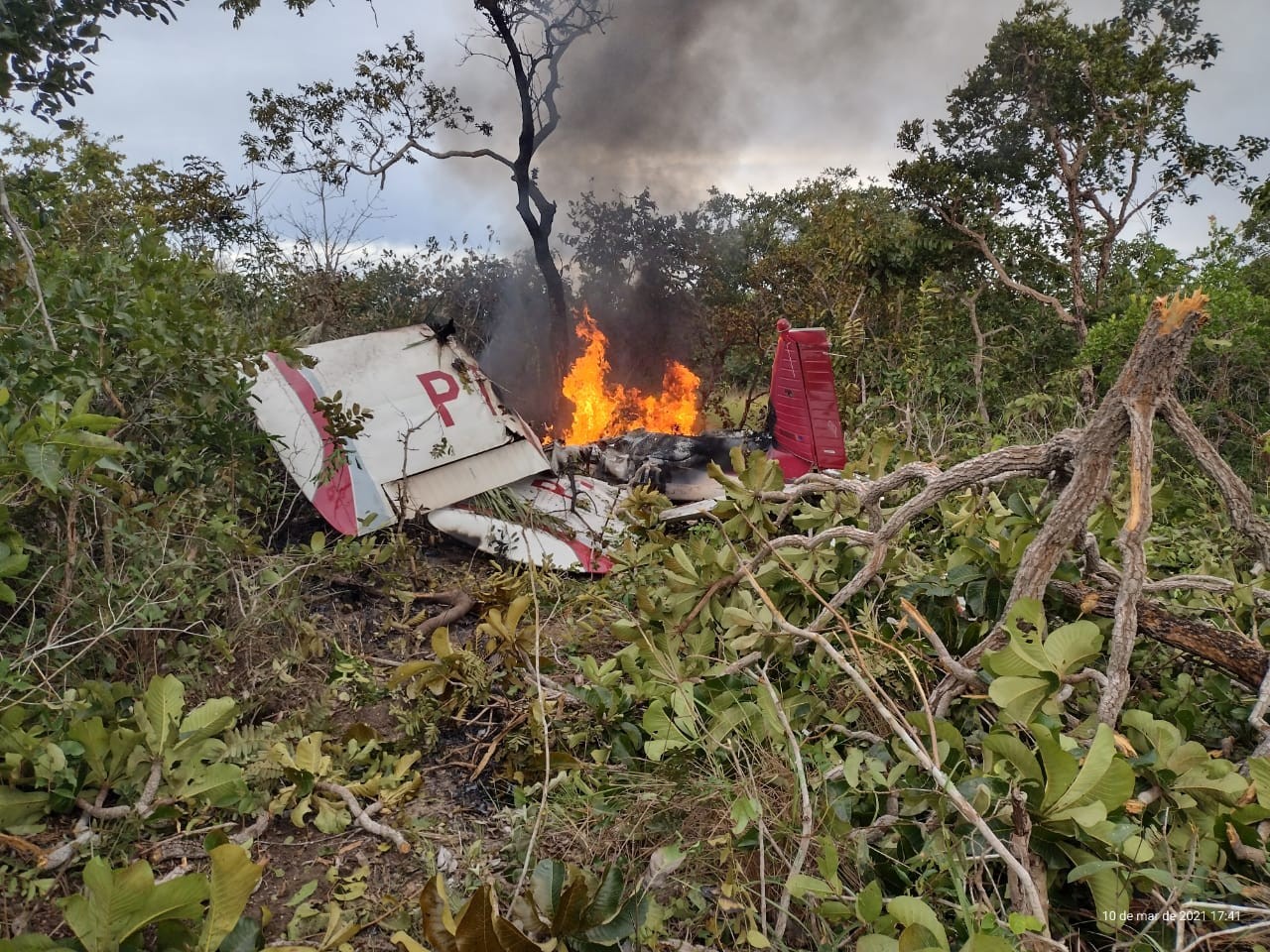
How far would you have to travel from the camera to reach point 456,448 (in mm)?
5512

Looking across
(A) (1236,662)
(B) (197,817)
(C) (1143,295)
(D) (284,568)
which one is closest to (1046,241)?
(C) (1143,295)

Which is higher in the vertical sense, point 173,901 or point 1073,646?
point 1073,646

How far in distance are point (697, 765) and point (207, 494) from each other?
8.59ft

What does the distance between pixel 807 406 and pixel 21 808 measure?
197 inches

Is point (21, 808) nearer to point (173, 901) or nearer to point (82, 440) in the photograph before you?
point (173, 901)

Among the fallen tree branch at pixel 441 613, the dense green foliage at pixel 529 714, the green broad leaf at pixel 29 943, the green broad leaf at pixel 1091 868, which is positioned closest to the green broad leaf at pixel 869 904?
the dense green foliage at pixel 529 714

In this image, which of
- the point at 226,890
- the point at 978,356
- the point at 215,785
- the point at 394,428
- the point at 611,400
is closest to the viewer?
the point at 226,890

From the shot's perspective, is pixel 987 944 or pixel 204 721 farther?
pixel 204 721

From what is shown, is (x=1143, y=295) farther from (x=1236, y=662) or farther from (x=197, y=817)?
(x=197, y=817)

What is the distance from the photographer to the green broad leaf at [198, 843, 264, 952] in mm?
1498

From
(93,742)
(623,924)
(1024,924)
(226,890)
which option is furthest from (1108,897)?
(93,742)

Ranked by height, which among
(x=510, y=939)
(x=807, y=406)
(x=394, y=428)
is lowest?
(x=510, y=939)

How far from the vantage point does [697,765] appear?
6.60 feet

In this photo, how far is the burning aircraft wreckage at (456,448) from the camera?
4.86 m
